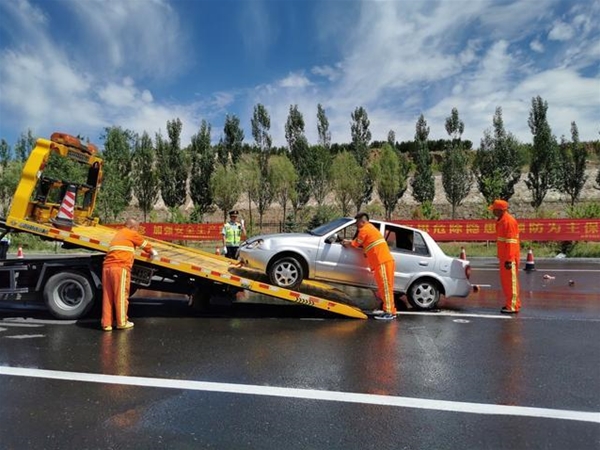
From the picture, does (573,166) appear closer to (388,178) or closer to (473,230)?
(388,178)

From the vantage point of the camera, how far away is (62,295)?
750 cm

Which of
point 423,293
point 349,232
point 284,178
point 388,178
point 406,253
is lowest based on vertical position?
point 423,293

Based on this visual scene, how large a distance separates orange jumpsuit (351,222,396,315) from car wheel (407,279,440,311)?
862 mm

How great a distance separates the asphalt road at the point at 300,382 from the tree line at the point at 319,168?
29845mm

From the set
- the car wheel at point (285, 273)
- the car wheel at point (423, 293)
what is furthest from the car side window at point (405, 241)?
the car wheel at point (285, 273)

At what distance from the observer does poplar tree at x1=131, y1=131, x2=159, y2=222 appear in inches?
1672

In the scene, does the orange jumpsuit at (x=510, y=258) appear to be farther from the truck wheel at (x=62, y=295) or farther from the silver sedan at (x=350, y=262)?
the truck wheel at (x=62, y=295)

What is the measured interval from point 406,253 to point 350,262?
1.04 metres

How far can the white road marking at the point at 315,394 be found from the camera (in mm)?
4022

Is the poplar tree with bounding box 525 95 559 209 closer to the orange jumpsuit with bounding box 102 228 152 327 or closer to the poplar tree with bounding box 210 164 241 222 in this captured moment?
the poplar tree with bounding box 210 164 241 222

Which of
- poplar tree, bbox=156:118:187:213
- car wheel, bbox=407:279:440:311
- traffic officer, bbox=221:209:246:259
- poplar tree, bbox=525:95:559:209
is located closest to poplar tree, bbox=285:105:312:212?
poplar tree, bbox=156:118:187:213

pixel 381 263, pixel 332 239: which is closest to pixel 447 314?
pixel 381 263

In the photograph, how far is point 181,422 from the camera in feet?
12.5

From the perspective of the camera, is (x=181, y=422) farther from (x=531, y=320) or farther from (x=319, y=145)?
(x=319, y=145)
